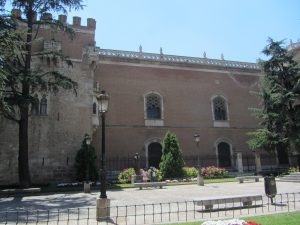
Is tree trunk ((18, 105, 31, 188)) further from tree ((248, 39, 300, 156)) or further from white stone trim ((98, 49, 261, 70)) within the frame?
tree ((248, 39, 300, 156))

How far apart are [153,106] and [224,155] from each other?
27.9 ft

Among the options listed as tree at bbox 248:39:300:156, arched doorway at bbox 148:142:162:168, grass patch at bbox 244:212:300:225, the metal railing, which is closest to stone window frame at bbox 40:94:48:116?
arched doorway at bbox 148:142:162:168

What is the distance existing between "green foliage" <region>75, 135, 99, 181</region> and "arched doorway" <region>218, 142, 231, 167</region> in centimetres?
1374

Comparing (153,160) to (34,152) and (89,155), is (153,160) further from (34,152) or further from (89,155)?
(34,152)

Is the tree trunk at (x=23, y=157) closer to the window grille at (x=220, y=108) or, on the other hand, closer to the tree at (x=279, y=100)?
the tree at (x=279, y=100)

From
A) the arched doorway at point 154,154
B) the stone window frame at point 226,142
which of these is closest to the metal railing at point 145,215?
the arched doorway at point 154,154

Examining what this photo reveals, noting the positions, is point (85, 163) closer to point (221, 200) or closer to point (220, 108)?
point (221, 200)

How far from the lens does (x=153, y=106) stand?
2995cm

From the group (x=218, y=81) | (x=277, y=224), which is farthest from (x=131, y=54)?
(x=277, y=224)

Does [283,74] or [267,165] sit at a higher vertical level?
[283,74]

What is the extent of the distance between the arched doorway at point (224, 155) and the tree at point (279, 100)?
212 inches

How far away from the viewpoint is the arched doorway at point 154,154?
1120 inches

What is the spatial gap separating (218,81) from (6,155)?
21.2 metres

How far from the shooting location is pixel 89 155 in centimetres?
2147
